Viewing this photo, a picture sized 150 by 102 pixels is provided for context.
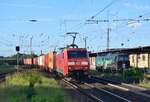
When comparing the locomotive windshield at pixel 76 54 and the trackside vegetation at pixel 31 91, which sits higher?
the locomotive windshield at pixel 76 54

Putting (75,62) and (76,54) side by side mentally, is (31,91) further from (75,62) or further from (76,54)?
(76,54)

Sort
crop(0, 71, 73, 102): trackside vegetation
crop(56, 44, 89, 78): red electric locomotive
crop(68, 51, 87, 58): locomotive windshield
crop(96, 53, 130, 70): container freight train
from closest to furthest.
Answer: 1. crop(0, 71, 73, 102): trackside vegetation
2. crop(56, 44, 89, 78): red electric locomotive
3. crop(68, 51, 87, 58): locomotive windshield
4. crop(96, 53, 130, 70): container freight train

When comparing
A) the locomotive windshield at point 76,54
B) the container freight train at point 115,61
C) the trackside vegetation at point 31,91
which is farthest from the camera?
the container freight train at point 115,61

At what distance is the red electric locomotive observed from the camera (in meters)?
40.5

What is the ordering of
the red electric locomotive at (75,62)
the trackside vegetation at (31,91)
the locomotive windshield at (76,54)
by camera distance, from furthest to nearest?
the locomotive windshield at (76,54) → the red electric locomotive at (75,62) → the trackside vegetation at (31,91)

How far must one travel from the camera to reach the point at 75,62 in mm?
40875

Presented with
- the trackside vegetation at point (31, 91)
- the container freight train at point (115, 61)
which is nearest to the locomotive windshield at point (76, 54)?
the trackside vegetation at point (31, 91)

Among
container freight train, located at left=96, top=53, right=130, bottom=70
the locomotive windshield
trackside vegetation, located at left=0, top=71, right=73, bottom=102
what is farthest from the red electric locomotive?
container freight train, located at left=96, top=53, right=130, bottom=70

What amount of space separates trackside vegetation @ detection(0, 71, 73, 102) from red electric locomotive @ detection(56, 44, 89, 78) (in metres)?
3.90

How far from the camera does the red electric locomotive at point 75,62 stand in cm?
4050

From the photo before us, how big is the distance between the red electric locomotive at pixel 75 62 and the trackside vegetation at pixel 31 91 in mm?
3900

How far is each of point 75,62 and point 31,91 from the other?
54.9ft

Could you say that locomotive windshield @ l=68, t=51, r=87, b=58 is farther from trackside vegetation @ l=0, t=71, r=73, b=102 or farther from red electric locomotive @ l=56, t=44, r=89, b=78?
trackside vegetation @ l=0, t=71, r=73, b=102

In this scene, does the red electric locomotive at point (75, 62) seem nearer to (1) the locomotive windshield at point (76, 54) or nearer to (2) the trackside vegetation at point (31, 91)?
(1) the locomotive windshield at point (76, 54)
